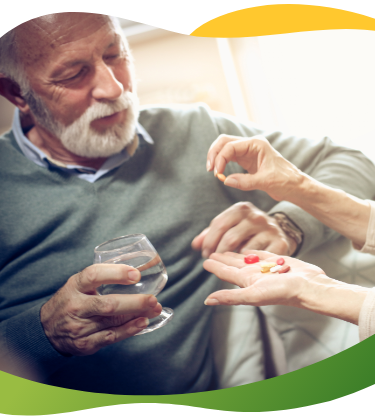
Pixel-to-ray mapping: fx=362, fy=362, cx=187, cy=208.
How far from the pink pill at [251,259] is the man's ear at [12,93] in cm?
55

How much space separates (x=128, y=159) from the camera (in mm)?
808

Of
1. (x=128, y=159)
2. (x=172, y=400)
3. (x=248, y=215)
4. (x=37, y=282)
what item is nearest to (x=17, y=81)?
(x=128, y=159)

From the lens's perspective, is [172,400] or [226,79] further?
[226,79]

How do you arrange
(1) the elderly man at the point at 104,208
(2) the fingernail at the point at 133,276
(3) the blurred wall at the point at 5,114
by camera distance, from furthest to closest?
(3) the blurred wall at the point at 5,114 → (1) the elderly man at the point at 104,208 → (2) the fingernail at the point at 133,276

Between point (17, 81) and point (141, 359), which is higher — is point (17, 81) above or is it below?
above

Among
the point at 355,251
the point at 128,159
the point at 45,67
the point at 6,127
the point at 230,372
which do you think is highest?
the point at 45,67

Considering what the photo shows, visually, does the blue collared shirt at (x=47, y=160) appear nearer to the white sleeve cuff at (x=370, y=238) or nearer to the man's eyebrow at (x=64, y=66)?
the man's eyebrow at (x=64, y=66)

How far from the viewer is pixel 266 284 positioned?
0.62m

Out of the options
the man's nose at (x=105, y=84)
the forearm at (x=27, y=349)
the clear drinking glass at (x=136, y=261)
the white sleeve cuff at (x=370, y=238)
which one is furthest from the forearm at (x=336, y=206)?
the forearm at (x=27, y=349)

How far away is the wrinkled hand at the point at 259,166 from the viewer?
27.5 inches

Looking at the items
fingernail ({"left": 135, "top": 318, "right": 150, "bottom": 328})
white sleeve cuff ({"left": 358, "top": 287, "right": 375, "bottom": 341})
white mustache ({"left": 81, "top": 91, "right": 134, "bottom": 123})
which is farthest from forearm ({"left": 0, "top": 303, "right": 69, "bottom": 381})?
white sleeve cuff ({"left": 358, "top": 287, "right": 375, "bottom": 341})

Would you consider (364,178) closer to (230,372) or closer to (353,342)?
(353,342)

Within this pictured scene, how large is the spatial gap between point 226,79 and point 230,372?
63cm

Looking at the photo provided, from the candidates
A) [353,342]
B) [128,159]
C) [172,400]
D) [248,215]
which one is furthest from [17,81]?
[353,342]
